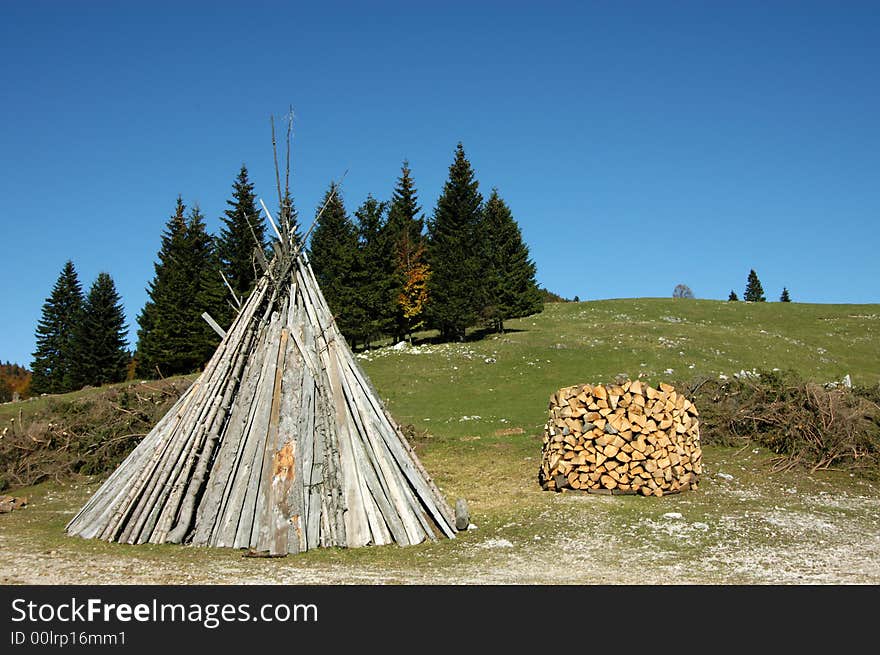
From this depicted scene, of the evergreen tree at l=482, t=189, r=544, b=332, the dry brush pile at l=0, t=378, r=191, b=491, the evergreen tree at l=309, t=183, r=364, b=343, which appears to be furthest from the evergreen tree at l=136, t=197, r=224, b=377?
the dry brush pile at l=0, t=378, r=191, b=491

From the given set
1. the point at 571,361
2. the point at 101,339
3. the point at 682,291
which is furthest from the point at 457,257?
the point at 682,291

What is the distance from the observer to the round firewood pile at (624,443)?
518 inches

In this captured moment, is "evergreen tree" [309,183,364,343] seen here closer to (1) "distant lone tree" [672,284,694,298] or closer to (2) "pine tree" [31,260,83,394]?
(2) "pine tree" [31,260,83,394]

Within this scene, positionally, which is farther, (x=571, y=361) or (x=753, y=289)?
(x=753, y=289)

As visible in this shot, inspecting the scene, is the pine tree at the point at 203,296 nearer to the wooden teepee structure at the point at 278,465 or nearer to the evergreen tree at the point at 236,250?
the evergreen tree at the point at 236,250

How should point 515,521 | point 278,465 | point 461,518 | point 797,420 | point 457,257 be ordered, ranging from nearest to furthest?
point 278,465, point 461,518, point 515,521, point 797,420, point 457,257

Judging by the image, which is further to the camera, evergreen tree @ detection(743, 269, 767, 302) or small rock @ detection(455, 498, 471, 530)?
evergreen tree @ detection(743, 269, 767, 302)

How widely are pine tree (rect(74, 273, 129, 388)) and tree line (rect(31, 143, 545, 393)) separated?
0.07 m

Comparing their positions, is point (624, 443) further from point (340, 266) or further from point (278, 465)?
point (340, 266)

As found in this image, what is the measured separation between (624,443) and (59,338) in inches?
1875

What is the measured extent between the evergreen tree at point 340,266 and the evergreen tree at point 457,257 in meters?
4.57

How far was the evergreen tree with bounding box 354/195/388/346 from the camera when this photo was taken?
132ft

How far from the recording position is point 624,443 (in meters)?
13.4
